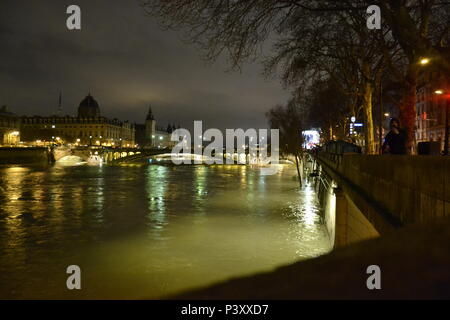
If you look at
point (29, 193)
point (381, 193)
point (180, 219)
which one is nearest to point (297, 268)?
point (381, 193)

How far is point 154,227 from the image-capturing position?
66.6 ft

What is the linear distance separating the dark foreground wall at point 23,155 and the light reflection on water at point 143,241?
53.8m

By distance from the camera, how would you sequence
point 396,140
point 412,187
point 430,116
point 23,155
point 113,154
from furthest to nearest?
point 113,154
point 23,155
point 430,116
point 396,140
point 412,187

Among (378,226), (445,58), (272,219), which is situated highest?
(445,58)

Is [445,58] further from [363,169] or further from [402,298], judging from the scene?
[402,298]

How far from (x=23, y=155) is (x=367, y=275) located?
87699 mm

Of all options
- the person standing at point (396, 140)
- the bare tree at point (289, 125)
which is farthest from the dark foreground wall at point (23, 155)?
the person standing at point (396, 140)

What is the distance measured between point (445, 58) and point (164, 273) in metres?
9.14

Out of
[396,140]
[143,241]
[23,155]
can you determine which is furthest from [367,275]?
[23,155]

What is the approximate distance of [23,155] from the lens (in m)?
84.8

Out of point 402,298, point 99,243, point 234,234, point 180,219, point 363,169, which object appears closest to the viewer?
point 402,298

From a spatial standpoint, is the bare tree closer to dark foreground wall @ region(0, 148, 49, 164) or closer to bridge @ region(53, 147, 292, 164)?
bridge @ region(53, 147, 292, 164)

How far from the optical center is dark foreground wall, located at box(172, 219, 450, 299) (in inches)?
151

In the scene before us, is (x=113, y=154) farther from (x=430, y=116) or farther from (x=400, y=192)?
(x=400, y=192)
